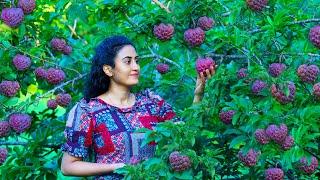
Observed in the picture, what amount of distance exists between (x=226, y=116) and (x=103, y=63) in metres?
0.84

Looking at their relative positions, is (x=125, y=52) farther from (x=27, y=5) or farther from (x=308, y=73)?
(x=308, y=73)

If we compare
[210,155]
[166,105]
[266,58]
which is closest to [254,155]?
[210,155]

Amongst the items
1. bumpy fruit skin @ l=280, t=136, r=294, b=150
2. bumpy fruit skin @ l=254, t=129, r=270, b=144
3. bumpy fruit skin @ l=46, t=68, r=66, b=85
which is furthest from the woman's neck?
bumpy fruit skin @ l=280, t=136, r=294, b=150

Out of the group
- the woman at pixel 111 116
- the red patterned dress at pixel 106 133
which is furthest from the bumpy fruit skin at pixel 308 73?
the red patterned dress at pixel 106 133

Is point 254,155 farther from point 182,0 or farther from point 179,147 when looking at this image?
point 182,0

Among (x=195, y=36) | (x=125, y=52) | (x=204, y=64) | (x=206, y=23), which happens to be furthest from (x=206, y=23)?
(x=125, y=52)

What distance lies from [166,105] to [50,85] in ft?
2.65

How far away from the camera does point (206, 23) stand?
383cm

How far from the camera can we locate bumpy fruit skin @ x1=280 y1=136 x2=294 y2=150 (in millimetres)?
3047

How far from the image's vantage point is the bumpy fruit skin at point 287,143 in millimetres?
3047

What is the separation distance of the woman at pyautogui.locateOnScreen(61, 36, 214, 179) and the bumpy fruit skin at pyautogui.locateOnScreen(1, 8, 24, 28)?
1.54ft

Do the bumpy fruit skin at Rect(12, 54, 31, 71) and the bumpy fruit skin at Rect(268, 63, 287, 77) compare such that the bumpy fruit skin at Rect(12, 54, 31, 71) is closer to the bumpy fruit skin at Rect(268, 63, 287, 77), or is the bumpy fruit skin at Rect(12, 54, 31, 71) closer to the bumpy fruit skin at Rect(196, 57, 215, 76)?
the bumpy fruit skin at Rect(196, 57, 215, 76)

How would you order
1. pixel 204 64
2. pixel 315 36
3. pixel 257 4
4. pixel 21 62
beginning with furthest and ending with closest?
pixel 21 62
pixel 204 64
pixel 257 4
pixel 315 36

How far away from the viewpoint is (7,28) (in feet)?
14.6
